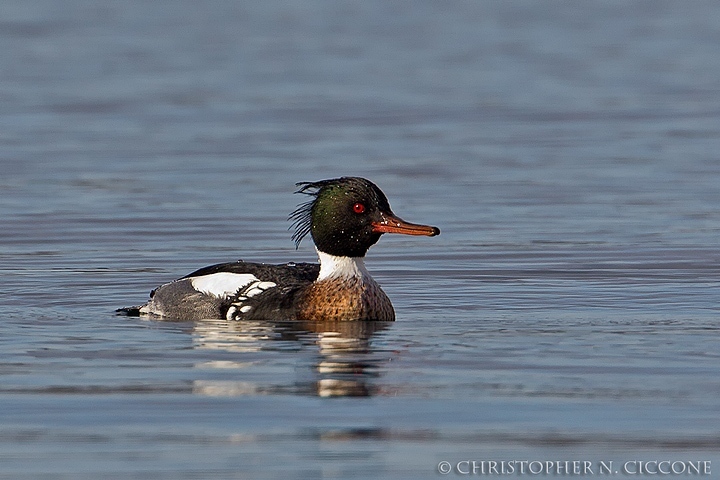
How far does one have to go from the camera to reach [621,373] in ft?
34.2

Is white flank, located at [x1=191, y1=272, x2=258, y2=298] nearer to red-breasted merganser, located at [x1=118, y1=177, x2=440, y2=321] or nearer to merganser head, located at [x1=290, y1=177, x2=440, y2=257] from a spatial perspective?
red-breasted merganser, located at [x1=118, y1=177, x2=440, y2=321]

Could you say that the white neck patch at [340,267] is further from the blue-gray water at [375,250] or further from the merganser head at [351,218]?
the blue-gray water at [375,250]

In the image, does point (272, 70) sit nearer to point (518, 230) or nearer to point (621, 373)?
point (518, 230)

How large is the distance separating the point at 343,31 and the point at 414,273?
28.6 metres

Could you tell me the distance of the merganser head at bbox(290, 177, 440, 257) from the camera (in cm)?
1271

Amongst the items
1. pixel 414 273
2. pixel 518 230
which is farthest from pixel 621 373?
pixel 518 230

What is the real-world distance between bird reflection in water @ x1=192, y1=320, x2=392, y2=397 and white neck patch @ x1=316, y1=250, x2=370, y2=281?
1.24 ft

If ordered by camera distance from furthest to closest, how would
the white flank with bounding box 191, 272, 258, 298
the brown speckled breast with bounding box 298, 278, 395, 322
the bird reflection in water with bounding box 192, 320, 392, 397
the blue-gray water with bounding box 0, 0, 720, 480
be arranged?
the white flank with bounding box 191, 272, 258, 298 → the brown speckled breast with bounding box 298, 278, 395, 322 → the bird reflection in water with bounding box 192, 320, 392, 397 → the blue-gray water with bounding box 0, 0, 720, 480

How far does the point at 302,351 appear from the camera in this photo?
11.4 metres

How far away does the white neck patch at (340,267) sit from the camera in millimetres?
12758

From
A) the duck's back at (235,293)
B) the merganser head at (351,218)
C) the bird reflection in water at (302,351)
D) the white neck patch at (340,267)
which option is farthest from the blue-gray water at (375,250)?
the merganser head at (351,218)

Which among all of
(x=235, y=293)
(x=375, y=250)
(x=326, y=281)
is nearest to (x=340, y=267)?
(x=326, y=281)

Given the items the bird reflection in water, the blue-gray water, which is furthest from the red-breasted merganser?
the blue-gray water

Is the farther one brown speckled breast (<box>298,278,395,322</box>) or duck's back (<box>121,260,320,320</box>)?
duck's back (<box>121,260,320,320</box>)
